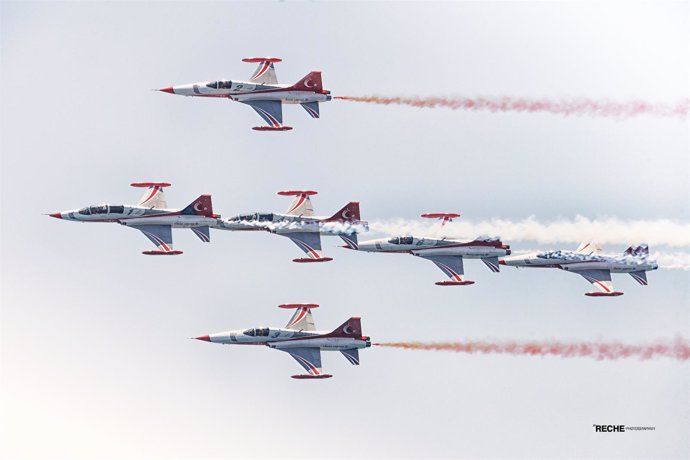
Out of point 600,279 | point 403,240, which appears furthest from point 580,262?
point 403,240

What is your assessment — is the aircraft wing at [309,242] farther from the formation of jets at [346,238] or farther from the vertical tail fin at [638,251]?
the vertical tail fin at [638,251]

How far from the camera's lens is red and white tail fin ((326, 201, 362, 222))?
108500 millimetres

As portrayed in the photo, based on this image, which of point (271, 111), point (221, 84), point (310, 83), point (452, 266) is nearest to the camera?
point (452, 266)

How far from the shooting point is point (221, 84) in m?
111

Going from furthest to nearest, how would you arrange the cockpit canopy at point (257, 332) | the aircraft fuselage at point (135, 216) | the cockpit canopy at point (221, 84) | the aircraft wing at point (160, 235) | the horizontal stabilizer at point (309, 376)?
the cockpit canopy at point (221, 84) < the aircraft wing at point (160, 235) < the aircraft fuselage at point (135, 216) < the cockpit canopy at point (257, 332) < the horizontal stabilizer at point (309, 376)

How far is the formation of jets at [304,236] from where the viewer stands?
107375 millimetres

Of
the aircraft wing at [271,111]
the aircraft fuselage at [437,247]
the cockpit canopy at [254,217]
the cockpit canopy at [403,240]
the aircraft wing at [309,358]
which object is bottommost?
the aircraft wing at [309,358]

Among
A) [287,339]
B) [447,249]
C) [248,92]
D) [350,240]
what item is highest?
[248,92]

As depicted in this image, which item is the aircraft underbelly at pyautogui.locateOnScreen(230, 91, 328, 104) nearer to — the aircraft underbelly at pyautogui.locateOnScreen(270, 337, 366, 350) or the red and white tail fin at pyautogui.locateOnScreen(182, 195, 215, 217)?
the red and white tail fin at pyautogui.locateOnScreen(182, 195, 215, 217)

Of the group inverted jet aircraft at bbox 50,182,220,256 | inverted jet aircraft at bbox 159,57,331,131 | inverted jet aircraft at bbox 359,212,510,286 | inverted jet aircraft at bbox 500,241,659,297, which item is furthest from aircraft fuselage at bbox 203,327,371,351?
inverted jet aircraft at bbox 159,57,331,131

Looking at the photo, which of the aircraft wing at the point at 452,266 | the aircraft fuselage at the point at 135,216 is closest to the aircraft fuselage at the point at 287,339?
the aircraft wing at the point at 452,266

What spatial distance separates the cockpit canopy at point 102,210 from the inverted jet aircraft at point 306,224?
A: 6.96 metres

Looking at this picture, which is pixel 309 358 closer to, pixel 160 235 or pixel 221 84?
pixel 160 235

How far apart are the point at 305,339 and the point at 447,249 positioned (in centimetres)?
1150
